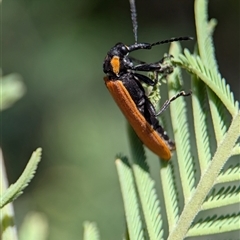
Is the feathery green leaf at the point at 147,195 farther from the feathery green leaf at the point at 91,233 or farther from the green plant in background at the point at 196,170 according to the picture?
the feathery green leaf at the point at 91,233

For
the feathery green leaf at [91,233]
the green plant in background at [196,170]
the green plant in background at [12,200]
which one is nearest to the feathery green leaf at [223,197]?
the green plant in background at [196,170]

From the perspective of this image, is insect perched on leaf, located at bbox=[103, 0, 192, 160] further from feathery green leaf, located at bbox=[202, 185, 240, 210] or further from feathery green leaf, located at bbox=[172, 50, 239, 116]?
feathery green leaf, located at bbox=[202, 185, 240, 210]

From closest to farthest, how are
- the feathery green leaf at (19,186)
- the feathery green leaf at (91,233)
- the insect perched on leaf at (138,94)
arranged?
the feathery green leaf at (19,186) < the feathery green leaf at (91,233) < the insect perched on leaf at (138,94)

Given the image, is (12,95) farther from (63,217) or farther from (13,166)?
(13,166)

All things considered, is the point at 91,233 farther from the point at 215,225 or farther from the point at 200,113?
the point at 200,113

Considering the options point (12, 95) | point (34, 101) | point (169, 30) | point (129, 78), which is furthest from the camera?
point (169, 30)

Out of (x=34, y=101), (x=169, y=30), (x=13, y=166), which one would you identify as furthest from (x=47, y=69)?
(x=169, y=30)

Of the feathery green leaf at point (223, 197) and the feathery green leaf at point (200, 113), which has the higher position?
the feathery green leaf at point (200, 113)
